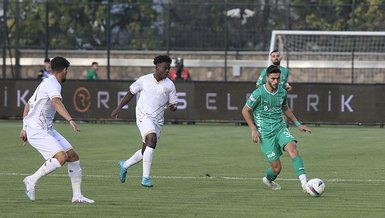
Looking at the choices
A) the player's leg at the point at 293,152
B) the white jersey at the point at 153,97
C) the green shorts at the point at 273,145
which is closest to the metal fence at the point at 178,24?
the white jersey at the point at 153,97

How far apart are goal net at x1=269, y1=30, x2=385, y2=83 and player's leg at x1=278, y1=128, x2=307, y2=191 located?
24.8m

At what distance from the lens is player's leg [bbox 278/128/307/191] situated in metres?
14.3

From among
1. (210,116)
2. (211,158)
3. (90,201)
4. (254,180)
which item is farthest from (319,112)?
(90,201)

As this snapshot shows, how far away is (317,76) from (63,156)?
29297mm

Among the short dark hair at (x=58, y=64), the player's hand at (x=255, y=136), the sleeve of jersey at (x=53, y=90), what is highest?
the short dark hair at (x=58, y=64)

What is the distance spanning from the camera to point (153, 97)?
15.9m

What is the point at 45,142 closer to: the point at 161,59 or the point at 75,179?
the point at 75,179

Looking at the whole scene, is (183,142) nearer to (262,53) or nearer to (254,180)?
(254,180)

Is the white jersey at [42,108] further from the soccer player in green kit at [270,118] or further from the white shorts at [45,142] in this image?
the soccer player in green kit at [270,118]

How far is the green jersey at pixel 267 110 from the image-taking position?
587 inches

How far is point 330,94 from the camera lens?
32562 mm

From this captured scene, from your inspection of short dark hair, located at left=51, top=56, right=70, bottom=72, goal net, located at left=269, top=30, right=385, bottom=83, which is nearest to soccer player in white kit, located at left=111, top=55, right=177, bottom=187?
short dark hair, located at left=51, top=56, right=70, bottom=72

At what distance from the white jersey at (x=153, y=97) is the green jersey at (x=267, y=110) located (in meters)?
1.53

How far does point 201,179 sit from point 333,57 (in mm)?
25829
